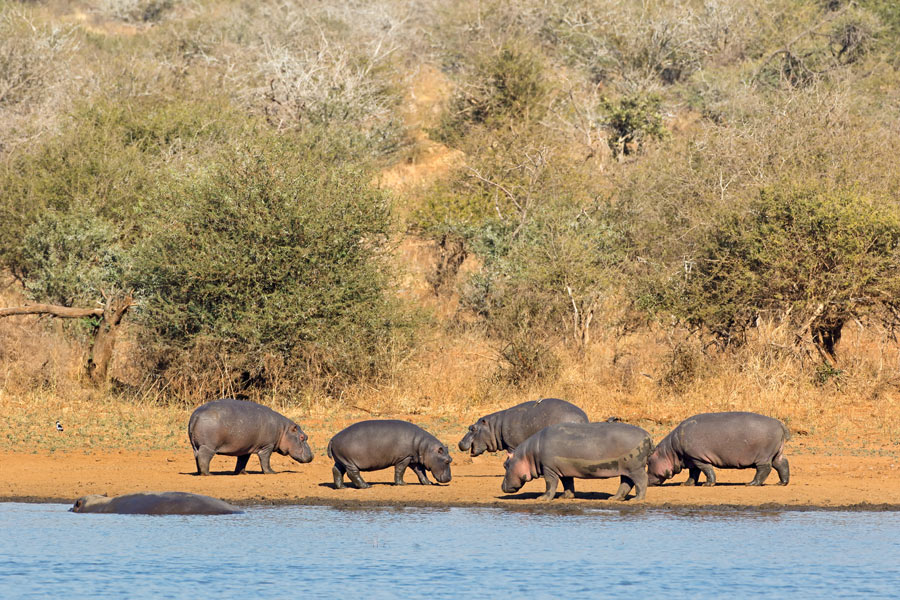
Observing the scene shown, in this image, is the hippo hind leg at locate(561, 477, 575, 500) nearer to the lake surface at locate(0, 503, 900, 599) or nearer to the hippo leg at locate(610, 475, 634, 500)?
the hippo leg at locate(610, 475, 634, 500)

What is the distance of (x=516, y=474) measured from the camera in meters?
12.1

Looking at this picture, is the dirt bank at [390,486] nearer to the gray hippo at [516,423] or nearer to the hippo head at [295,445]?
the hippo head at [295,445]

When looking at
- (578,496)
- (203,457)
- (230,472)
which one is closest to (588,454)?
(578,496)

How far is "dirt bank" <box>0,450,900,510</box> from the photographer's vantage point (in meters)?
12.1

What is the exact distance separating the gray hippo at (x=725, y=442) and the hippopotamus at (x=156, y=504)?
4398mm

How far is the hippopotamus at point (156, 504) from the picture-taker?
451 inches

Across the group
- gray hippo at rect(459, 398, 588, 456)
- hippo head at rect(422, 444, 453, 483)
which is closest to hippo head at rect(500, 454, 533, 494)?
hippo head at rect(422, 444, 453, 483)

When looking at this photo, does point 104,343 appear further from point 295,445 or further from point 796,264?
point 796,264

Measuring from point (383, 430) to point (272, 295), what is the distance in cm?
661

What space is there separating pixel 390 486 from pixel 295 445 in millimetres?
1364

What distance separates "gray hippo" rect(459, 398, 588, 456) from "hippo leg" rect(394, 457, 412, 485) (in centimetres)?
98

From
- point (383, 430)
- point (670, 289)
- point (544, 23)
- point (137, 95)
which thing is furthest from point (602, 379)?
point (544, 23)

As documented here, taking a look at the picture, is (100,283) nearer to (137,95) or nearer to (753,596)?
(137,95)

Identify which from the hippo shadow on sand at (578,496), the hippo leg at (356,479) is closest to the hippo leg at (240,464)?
the hippo leg at (356,479)
